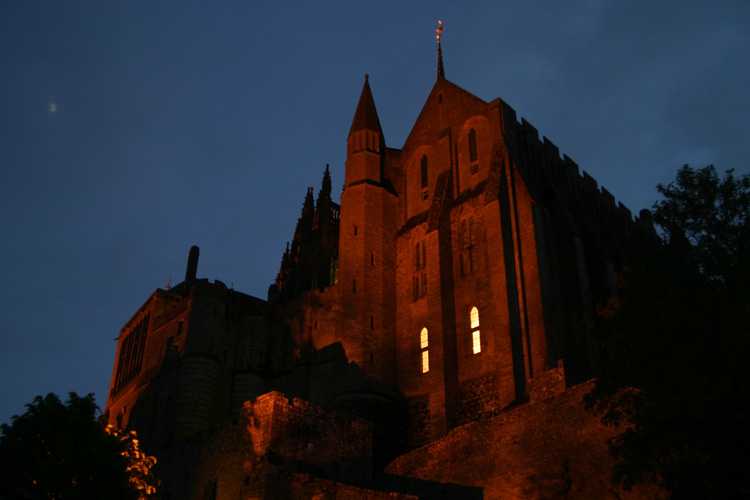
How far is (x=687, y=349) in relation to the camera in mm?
16484

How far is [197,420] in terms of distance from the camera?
131 ft

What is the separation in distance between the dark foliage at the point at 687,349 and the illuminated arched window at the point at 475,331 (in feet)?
45.4

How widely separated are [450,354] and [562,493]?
13.2 metres

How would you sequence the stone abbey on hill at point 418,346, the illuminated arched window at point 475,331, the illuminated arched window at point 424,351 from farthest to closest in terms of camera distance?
the illuminated arched window at point 424,351
the illuminated arched window at point 475,331
the stone abbey on hill at point 418,346

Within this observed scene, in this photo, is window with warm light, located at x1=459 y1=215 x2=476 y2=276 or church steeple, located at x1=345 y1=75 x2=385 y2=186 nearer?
window with warm light, located at x1=459 y1=215 x2=476 y2=276

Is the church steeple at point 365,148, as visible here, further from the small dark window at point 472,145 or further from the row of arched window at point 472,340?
the row of arched window at point 472,340

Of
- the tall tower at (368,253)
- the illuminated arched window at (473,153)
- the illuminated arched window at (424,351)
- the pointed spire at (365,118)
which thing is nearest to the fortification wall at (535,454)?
the illuminated arched window at (424,351)

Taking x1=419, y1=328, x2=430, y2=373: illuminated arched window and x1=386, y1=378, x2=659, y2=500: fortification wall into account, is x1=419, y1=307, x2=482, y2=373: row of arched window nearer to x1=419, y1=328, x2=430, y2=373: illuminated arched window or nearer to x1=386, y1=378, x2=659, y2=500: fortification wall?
x1=419, y1=328, x2=430, y2=373: illuminated arched window

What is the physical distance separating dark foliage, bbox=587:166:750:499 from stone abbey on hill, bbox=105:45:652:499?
395 centimetres

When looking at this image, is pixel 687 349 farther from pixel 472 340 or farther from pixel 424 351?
pixel 424 351

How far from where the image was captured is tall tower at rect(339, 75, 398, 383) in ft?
122

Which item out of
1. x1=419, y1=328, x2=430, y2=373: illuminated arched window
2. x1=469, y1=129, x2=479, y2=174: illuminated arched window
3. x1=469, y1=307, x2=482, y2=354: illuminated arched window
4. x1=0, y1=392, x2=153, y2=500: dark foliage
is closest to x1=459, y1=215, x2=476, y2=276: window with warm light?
x1=469, y1=307, x2=482, y2=354: illuminated arched window

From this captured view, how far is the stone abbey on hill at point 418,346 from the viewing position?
24.7 meters

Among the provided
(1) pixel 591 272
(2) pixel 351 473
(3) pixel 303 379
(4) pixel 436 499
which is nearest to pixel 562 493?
(4) pixel 436 499
